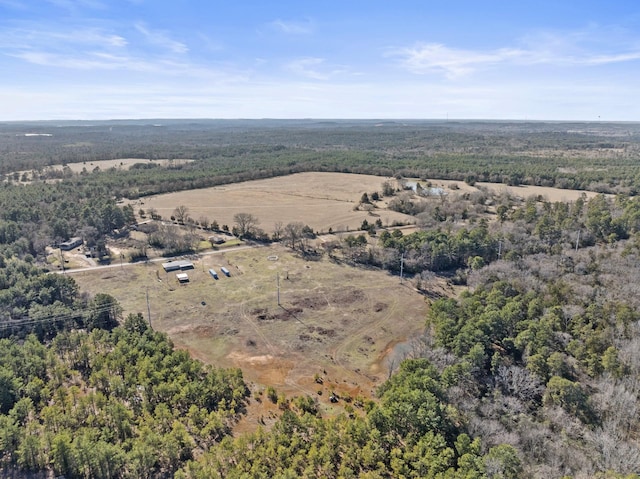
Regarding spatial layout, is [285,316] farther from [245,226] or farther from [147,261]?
[245,226]

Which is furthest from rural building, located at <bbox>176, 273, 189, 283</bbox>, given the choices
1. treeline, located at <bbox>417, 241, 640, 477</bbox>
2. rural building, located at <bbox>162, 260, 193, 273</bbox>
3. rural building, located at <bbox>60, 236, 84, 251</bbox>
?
treeline, located at <bbox>417, 241, 640, 477</bbox>

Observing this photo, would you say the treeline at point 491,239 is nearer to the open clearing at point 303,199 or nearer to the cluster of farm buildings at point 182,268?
the open clearing at point 303,199

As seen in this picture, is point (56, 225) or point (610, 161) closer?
point (56, 225)

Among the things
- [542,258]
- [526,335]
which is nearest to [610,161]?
[542,258]

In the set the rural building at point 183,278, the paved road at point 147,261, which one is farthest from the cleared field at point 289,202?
the rural building at point 183,278

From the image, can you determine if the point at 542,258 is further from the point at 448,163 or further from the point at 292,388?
the point at 448,163

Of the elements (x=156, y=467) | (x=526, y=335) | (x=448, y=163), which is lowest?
(x=156, y=467)
